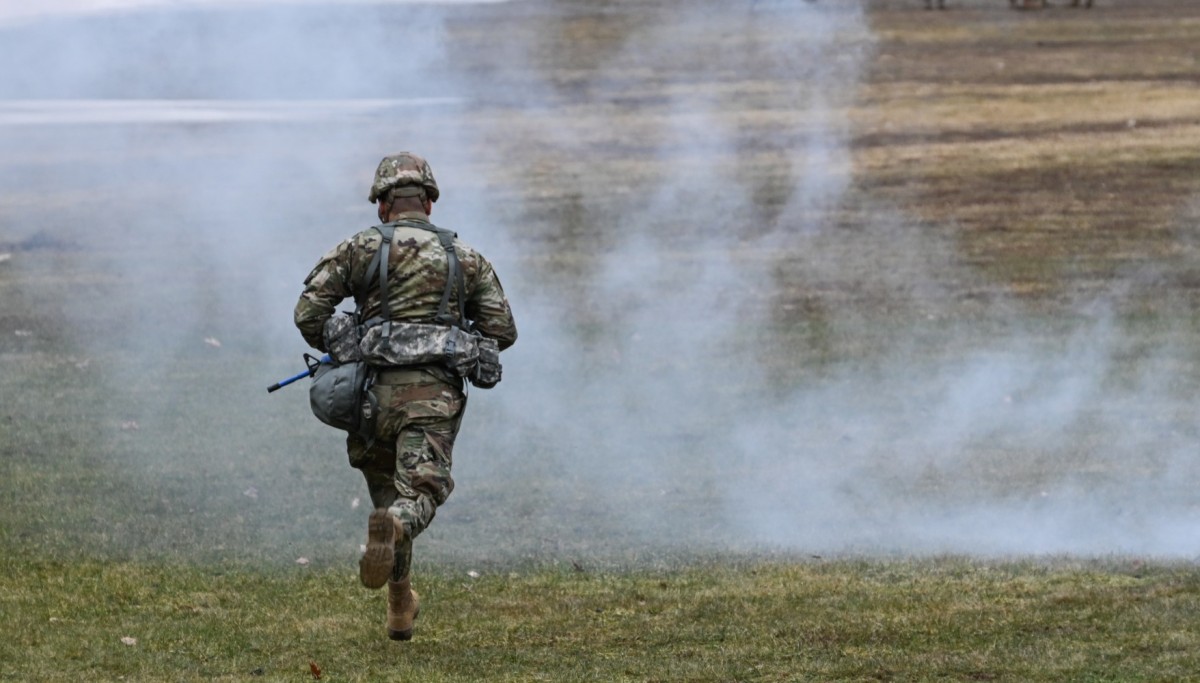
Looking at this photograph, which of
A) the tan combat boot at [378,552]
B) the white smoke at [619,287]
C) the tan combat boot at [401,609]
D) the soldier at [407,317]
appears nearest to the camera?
the tan combat boot at [378,552]

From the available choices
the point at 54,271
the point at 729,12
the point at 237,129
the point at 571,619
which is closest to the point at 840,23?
the point at 729,12

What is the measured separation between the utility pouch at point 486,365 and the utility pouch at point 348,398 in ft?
1.66

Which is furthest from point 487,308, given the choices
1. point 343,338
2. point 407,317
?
point 343,338

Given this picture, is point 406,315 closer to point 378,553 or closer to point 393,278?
point 393,278

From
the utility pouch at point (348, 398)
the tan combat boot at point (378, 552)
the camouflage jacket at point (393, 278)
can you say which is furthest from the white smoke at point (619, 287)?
the tan combat boot at point (378, 552)

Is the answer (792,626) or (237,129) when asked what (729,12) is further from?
(792,626)

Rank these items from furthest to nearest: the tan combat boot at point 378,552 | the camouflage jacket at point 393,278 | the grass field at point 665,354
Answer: the grass field at point 665,354
the camouflage jacket at point 393,278
the tan combat boot at point 378,552

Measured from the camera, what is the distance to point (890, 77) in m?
29.2

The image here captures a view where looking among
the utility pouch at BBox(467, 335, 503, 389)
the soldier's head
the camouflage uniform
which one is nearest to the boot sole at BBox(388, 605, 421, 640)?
the camouflage uniform

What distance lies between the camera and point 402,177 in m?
8.32

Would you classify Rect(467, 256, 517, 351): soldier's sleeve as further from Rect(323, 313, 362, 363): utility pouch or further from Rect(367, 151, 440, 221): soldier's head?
Rect(323, 313, 362, 363): utility pouch

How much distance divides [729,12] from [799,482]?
37.3 ft

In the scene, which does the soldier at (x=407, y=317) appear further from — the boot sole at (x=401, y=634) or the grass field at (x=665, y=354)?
the grass field at (x=665, y=354)

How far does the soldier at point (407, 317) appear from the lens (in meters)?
8.05
